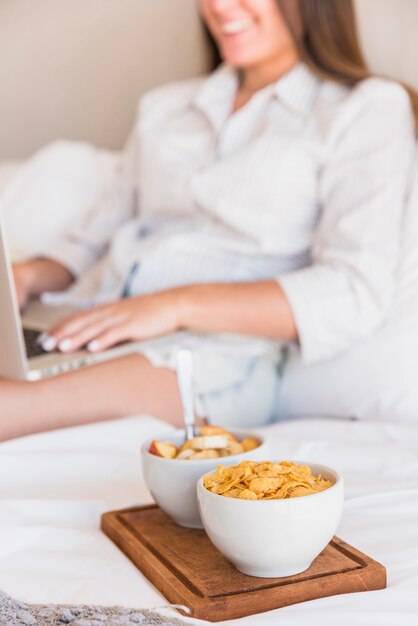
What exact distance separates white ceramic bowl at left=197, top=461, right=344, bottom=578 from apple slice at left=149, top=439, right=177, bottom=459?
0.42 ft

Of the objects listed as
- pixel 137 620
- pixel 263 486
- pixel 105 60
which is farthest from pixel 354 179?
pixel 105 60

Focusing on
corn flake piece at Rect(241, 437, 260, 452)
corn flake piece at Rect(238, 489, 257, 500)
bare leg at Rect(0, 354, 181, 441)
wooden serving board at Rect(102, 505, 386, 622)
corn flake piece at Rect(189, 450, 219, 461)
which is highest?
corn flake piece at Rect(238, 489, 257, 500)

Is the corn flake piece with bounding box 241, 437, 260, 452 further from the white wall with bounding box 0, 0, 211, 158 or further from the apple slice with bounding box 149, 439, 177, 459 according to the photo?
the white wall with bounding box 0, 0, 211, 158

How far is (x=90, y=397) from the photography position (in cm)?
126

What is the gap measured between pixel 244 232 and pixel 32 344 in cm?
42

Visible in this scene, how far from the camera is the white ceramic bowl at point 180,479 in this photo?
873mm

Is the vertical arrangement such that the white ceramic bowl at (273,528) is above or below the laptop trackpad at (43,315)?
above

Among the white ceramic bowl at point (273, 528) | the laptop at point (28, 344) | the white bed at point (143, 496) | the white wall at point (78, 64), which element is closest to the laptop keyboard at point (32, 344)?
the laptop at point (28, 344)

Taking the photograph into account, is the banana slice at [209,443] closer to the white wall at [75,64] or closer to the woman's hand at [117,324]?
the woman's hand at [117,324]

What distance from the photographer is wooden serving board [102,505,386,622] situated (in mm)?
752

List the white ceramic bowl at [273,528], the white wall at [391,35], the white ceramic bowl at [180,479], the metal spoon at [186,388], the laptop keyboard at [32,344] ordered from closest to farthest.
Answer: the white ceramic bowl at [273,528] → the white ceramic bowl at [180,479] → the metal spoon at [186,388] → the laptop keyboard at [32,344] → the white wall at [391,35]

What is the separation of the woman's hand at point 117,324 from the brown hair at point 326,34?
545 mm

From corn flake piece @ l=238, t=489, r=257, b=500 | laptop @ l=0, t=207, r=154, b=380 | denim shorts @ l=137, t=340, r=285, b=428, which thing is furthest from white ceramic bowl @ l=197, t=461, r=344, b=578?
denim shorts @ l=137, t=340, r=285, b=428

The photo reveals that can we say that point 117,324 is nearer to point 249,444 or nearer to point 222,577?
point 249,444
